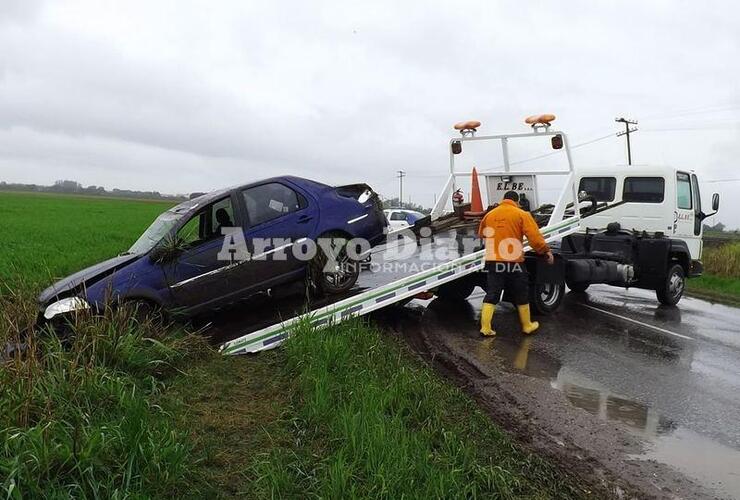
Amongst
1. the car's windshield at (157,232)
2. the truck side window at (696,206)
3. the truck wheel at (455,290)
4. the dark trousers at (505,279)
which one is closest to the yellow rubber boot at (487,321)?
the dark trousers at (505,279)

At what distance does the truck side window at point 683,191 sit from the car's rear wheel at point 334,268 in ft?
21.8

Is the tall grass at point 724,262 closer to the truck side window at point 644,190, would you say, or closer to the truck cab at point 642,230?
the truck cab at point 642,230

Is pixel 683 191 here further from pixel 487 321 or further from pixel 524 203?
pixel 487 321

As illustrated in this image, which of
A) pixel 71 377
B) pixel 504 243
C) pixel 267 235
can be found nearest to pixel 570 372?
pixel 504 243

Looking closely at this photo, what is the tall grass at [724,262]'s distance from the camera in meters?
16.7

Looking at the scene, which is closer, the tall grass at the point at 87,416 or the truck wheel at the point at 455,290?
the tall grass at the point at 87,416

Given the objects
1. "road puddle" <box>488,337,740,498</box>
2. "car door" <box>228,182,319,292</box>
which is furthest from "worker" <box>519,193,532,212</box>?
"car door" <box>228,182,319,292</box>

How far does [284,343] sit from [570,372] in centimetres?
301

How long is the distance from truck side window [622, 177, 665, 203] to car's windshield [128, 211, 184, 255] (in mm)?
8150

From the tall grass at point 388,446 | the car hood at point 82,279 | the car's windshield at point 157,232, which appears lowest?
the tall grass at point 388,446

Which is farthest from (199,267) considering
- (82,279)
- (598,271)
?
(598,271)

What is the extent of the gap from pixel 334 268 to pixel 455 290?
368 centimetres

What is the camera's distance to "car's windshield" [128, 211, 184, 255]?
6.22 metres

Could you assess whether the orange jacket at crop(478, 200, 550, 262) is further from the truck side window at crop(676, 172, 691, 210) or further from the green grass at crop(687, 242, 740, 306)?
the green grass at crop(687, 242, 740, 306)
